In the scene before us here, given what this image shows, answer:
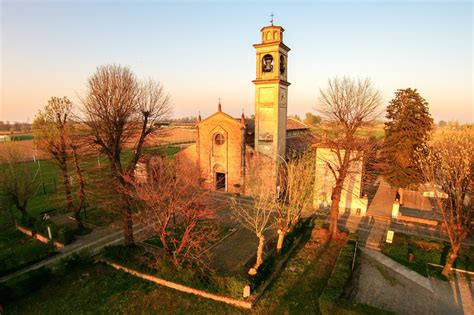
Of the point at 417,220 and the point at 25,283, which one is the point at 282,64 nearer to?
the point at 417,220

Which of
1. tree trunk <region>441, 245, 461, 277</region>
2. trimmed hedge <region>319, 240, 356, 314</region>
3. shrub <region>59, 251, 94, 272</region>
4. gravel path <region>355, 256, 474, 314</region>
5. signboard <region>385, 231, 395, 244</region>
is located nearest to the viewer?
trimmed hedge <region>319, 240, 356, 314</region>

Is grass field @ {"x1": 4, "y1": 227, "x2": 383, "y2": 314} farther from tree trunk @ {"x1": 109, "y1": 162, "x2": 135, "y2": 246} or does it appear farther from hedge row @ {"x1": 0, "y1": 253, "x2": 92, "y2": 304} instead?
tree trunk @ {"x1": 109, "y1": 162, "x2": 135, "y2": 246}

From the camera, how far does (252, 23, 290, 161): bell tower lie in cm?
2522

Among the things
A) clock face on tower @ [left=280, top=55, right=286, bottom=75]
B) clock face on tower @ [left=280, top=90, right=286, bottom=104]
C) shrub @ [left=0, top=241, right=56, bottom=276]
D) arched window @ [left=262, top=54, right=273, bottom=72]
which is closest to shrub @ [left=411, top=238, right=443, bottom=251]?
clock face on tower @ [left=280, top=90, right=286, bottom=104]

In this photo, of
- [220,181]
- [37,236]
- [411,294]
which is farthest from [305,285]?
[37,236]

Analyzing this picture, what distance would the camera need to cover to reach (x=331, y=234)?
19.3 meters

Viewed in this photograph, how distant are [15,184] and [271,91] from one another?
24.3m

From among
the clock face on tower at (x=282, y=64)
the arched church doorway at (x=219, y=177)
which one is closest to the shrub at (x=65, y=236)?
the arched church doorway at (x=219, y=177)

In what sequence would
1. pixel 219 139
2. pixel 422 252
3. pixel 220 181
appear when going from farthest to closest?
pixel 220 181 → pixel 219 139 → pixel 422 252

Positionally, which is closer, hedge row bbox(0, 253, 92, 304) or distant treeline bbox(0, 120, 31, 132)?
hedge row bbox(0, 253, 92, 304)

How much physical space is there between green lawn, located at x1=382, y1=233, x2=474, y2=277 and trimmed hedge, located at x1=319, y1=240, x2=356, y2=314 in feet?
10.00

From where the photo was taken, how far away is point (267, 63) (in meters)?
26.3

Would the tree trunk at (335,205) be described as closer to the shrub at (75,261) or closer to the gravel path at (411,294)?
the gravel path at (411,294)

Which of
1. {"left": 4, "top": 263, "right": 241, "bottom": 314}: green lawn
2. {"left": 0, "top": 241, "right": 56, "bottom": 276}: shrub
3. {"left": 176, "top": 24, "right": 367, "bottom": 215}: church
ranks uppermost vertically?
{"left": 176, "top": 24, "right": 367, "bottom": 215}: church
